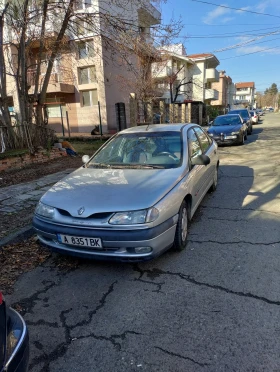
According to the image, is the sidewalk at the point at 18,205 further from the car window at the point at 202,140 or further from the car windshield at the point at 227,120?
the car windshield at the point at 227,120

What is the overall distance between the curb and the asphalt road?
0.82 m

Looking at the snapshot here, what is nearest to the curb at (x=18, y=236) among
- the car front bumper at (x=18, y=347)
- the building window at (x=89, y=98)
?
the car front bumper at (x=18, y=347)

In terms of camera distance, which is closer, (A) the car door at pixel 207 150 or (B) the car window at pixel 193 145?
(B) the car window at pixel 193 145

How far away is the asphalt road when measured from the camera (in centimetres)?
200

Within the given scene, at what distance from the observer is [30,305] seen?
2.65 metres

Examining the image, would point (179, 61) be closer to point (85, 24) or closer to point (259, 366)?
point (85, 24)

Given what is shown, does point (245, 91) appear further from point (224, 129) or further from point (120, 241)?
point (120, 241)

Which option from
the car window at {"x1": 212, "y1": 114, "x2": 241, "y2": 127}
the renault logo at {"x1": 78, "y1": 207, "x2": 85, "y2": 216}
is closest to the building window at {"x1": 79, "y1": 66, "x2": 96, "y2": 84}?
the car window at {"x1": 212, "y1": 114, "x2": 241, "y2": 127}

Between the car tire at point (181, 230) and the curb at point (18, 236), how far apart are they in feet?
7.03

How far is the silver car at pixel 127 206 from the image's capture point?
9.11 feet

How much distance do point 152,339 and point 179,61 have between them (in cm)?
3268

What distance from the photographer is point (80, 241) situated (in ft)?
9.39

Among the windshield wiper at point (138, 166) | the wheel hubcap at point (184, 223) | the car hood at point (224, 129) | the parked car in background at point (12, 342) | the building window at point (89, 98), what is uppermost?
the building window at point (89, 98)

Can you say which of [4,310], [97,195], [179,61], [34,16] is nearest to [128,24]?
[34,16]
